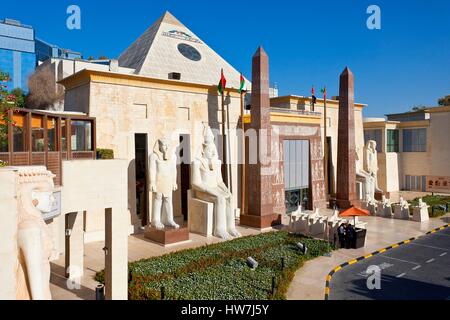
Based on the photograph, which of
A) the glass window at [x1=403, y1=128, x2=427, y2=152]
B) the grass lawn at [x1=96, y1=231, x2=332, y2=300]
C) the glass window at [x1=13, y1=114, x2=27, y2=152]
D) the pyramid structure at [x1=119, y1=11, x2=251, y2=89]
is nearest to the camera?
the glass window at [x1=13, y1=114, x2=27, y2=152]

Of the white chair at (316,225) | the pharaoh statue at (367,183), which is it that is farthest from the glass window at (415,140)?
the white chair at (316,225)

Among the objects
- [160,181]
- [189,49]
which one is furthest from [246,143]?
[189,49]

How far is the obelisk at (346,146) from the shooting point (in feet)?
80.6

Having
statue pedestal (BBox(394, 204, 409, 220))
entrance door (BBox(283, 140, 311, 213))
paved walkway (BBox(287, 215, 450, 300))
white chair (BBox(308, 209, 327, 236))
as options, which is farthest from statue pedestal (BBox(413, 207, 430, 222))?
white chair (BBox(308, 209, 327, 236))

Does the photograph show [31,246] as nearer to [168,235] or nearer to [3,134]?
[3,134]

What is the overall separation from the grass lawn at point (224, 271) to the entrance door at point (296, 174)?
24.3 ft

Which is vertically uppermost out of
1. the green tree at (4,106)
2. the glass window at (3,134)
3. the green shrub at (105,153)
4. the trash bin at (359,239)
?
the green tree at (4,106)

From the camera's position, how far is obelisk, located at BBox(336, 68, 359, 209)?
24.6m

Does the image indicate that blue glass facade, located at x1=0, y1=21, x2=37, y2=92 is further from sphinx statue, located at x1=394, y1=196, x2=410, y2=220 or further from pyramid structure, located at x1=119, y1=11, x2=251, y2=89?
sphinx statue, located at x1=394, y1=196, x2=410, y2=220

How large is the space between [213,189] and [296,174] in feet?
26.0

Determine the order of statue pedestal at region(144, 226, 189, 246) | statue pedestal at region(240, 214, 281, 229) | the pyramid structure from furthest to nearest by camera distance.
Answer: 1. the pyramid structure
2. statue pedestal at region(240, 214, 281, 229)
3. statue pedestal at region(144, 226, 189, 246)

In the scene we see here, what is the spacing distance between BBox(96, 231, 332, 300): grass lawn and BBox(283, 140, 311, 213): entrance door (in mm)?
7412

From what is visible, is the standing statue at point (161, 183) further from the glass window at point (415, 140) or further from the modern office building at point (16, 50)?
the modern office building at point (16, 50)

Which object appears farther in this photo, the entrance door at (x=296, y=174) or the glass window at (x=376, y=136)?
the glass window at (x=376, y=136)
